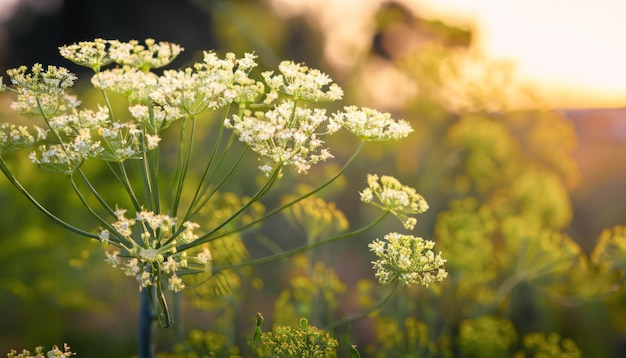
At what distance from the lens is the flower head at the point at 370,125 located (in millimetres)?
1685

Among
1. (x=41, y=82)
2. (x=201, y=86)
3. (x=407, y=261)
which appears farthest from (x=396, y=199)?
(x=41, y=82)

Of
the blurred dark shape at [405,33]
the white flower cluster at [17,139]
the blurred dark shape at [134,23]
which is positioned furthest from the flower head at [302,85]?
the blurred dark shape at [134,23]

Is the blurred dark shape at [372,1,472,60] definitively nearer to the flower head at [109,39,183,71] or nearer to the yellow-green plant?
the yellow-green plant

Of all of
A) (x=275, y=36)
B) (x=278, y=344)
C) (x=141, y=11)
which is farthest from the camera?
(x=141, y=11)

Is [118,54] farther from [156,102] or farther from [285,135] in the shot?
[285,135]

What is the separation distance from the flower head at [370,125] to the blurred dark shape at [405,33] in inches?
188

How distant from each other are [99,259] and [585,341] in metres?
5.07

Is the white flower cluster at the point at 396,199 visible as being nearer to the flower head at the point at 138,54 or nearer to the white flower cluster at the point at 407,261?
the white flower cluster at the point at 407,261

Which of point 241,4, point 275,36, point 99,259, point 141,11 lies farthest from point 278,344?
point 141,11

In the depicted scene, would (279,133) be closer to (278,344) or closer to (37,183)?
(278,344)

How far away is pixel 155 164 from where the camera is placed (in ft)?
5.63

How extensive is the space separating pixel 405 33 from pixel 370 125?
737cm

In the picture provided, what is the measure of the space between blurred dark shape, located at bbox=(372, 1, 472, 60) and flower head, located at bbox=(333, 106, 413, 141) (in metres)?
4.79

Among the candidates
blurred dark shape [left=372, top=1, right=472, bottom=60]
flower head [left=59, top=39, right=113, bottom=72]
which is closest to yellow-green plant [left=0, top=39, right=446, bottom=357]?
flower head [left=59, top=39, right=113, bottom=72]
